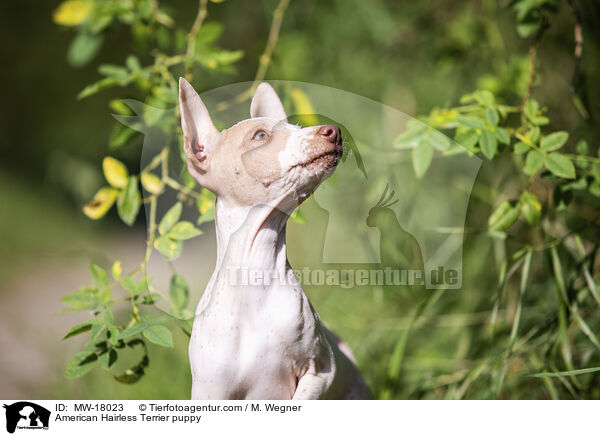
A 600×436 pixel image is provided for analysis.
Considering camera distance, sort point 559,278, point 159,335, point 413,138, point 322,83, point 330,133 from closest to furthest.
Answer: point 330,133, point 159,335, point 413,138, point 559,278, point 322,83

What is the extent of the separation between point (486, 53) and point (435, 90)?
175 millimetres

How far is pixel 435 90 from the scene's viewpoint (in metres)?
1.53

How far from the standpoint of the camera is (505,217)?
32.4 inches

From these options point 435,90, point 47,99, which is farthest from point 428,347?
point 47,99

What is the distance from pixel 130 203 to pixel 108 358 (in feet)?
0.73

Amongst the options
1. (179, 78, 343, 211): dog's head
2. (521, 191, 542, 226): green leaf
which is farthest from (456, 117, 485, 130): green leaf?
(179, 78, 343, 211): dog's head

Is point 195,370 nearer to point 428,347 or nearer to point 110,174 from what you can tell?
point 110,174

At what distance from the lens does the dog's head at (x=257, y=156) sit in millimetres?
593

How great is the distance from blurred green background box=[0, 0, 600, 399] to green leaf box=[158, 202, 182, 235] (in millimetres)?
158

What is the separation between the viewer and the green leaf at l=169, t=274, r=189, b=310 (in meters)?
0.74

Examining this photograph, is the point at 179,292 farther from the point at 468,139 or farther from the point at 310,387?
the point at 468,139

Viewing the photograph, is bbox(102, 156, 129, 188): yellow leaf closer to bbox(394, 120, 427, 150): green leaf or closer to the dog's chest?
the dog's chest

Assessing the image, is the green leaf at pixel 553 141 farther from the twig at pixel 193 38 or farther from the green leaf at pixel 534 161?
the twig at pixel 193 38
